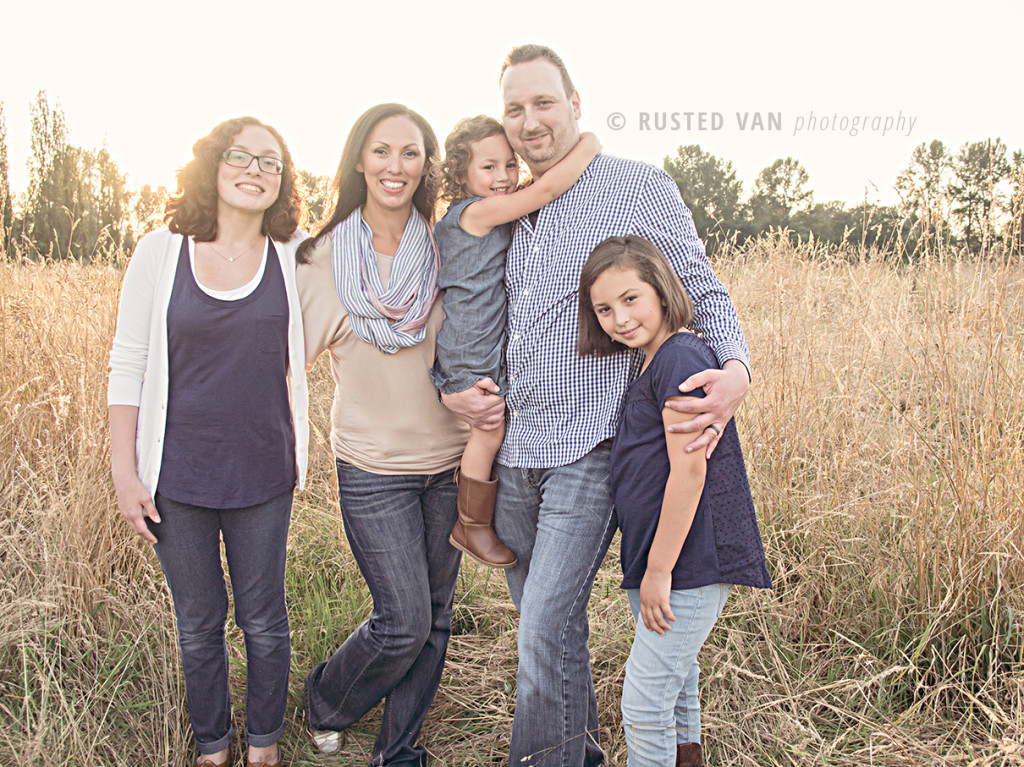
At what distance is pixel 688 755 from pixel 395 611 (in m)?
0.95

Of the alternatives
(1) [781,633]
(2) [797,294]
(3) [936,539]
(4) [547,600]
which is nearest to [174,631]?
(4) [547,600]

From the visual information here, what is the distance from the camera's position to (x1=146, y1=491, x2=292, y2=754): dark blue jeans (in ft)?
6.95

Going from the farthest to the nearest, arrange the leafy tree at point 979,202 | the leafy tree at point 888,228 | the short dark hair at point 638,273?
the leafy tree at point 888,228
the leafy tree at point 979,202
the short dark hair at point 638,273

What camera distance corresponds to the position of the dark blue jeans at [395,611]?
7.25ft

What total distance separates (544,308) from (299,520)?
7.22ft

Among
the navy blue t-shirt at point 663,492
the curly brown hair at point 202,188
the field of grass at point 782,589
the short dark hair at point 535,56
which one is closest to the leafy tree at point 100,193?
the field of grass at point 782,589

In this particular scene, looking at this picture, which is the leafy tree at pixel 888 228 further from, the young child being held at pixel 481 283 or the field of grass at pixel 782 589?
the young child being held at pixel 481 283

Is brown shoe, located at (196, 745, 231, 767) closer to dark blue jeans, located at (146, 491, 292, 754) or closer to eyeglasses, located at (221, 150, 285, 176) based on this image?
dark blue jeans, located at (146, 491, 292, 754)

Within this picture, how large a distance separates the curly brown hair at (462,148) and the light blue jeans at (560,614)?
940mm

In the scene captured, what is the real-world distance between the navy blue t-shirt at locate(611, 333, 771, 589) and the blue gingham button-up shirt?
0.10 m

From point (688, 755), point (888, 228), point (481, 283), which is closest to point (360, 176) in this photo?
point (481, 283)

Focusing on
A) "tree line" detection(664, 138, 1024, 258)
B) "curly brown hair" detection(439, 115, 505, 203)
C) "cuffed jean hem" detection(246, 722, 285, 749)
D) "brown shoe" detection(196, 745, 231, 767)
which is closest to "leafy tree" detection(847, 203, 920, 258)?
"tree line" detection(664, 138, 1024, 258)

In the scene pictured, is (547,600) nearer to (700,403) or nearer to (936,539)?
(700,403)

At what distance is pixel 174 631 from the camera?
262cm
